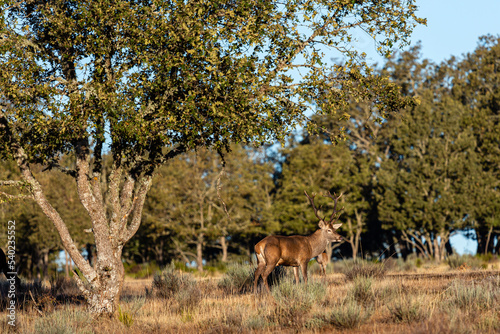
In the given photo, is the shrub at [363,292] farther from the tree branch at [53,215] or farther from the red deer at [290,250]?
the tree branch at [53,215]

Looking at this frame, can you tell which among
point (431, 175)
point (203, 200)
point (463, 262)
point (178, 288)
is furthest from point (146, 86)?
point (203, 200)

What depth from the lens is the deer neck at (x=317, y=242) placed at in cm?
1578

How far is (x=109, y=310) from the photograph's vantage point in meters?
13.1

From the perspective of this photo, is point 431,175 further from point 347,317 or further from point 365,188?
point 347,317

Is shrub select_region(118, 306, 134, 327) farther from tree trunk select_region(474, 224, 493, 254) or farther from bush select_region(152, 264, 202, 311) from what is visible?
tree trunk select_region(474, 224, 493, 254)

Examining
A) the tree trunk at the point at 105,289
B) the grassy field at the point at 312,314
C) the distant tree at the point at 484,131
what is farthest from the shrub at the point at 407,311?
the distant tree at the point at 484,131

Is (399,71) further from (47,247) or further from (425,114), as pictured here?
(47,247)

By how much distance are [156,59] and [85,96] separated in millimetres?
1822

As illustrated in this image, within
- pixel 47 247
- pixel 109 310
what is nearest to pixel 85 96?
pixel 109 310

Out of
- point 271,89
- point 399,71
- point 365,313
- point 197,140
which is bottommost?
point 365,313

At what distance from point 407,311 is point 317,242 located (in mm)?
6069

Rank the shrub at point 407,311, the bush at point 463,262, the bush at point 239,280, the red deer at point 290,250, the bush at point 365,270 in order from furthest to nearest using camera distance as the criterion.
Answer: the bush at point 463,262 < the bush at point 365,270 < the bush at point 239,280 < the red deer at point 290,250 < the shrub at point 407,311

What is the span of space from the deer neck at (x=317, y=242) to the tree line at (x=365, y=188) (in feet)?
71.1

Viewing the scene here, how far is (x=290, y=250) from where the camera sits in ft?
48.7
